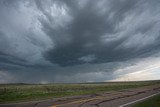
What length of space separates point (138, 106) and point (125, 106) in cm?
94

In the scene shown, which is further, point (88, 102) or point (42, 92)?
point (42, 92)

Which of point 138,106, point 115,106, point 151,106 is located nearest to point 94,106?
point 115,106

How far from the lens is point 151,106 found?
12867mm

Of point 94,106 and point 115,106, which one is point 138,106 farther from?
point 94,106

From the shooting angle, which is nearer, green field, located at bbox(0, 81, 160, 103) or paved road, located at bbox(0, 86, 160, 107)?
paved road, located at bbox(0, 86, 160, 107)

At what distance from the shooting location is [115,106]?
13.0m

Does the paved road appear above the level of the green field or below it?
below

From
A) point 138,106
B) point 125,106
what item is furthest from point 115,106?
point 138,106

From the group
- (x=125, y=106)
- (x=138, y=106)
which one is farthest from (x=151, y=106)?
(x=125, y=106)

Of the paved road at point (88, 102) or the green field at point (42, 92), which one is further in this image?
the green field at point (42, 92)

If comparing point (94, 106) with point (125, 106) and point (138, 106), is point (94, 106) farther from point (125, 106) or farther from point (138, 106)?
point (138, 106)

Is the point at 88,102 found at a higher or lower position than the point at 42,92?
lower

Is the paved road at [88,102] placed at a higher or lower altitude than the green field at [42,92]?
lower

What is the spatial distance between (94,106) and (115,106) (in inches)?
60.7
